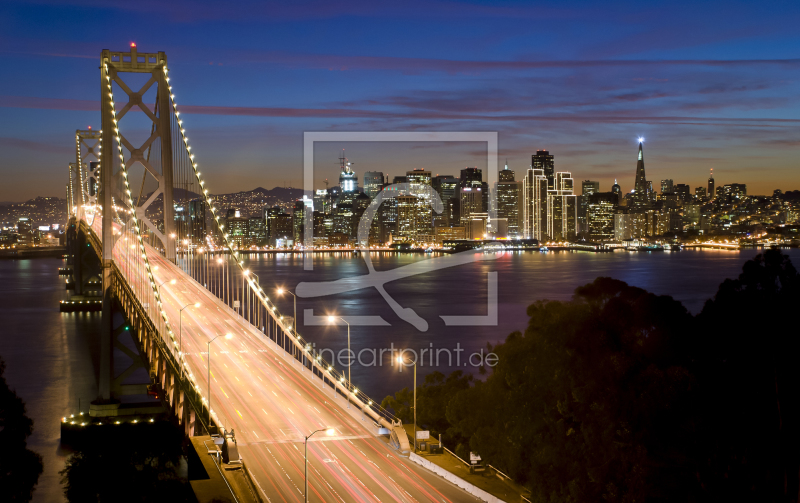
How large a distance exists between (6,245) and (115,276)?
135 meters

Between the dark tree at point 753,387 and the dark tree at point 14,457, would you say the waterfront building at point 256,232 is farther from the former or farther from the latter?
the dark tree at point 753,387

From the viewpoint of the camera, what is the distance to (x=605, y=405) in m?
10.9

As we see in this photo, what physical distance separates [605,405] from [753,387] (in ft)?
7.32

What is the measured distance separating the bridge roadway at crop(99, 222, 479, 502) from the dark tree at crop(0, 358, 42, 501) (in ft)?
10.4

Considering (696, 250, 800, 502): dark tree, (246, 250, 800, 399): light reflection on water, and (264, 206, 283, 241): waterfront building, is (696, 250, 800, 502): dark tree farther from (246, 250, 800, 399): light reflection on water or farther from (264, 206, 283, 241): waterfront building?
(264, 206, 283, 241): waterfront building

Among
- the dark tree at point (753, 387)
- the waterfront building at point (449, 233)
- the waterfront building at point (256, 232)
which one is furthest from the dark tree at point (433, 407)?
the waterfront building at point (449, 233)

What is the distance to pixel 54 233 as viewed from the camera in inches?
6900

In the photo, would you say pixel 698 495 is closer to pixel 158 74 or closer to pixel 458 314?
pixel 158 74

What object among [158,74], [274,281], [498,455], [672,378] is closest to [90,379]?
[158,74]

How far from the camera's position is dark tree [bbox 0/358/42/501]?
12.8 m

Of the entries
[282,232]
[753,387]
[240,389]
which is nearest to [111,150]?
[240,389]

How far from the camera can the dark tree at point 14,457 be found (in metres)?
12.8

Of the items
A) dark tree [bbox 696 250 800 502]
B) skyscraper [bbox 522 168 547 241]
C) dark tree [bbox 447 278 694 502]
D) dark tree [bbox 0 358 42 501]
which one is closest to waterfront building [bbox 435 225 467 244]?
skyscraper [bbox 522 168 547 241]

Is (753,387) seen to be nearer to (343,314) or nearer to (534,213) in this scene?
(343,314)
